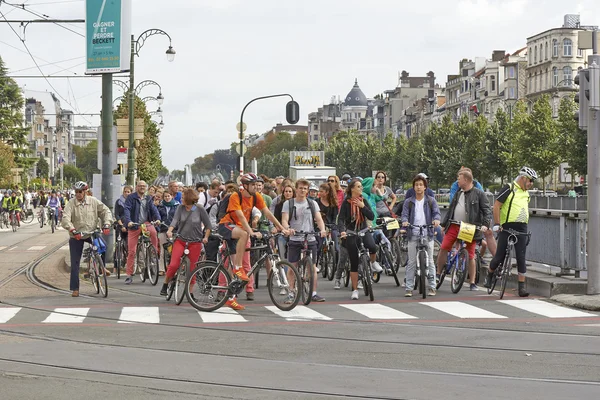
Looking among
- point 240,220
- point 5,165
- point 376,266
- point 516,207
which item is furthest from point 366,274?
point 5,165

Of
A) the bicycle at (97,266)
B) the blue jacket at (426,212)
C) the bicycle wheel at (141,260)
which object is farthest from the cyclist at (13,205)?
the blue jacket at (426,212)

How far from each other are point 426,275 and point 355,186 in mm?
1650

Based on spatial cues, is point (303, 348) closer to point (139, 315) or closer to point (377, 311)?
point (377, 311)

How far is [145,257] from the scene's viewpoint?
19344 millimetres

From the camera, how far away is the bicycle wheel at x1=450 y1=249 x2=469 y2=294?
16.3 metres

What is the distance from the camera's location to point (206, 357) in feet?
32.5

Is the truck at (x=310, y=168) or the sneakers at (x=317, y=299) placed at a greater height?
the truck at (x=310, y=168)

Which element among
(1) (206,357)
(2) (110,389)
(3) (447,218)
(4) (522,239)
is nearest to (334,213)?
(3) (447,218)

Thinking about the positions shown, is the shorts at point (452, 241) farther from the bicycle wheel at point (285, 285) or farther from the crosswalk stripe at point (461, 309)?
the bicycle wheel at point (285, 285)

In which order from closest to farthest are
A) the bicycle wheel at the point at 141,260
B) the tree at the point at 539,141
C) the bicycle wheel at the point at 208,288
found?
the bicycle wheel at the point at 208,288 < the bicycle wheel at the point at 141,260 < the tree at the point at 539,141

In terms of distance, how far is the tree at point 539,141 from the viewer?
76438 mm

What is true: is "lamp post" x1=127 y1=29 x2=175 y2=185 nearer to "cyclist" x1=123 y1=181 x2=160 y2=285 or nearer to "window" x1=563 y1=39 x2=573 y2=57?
"cyclist" x1=123 y1=181 x2=160 y2=285

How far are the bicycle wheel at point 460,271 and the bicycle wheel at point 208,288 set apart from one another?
376cm

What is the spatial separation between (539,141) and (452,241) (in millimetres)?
62530
